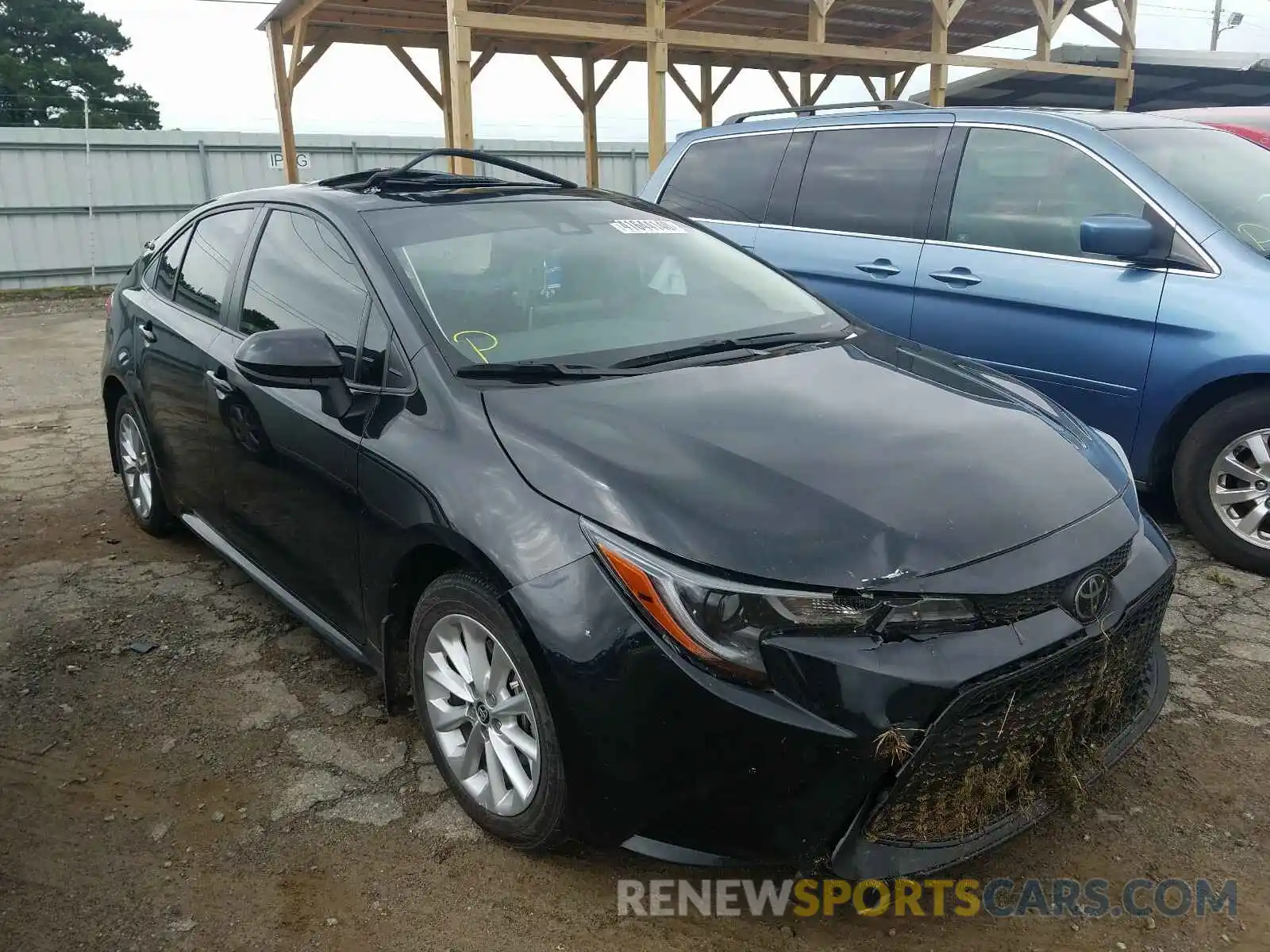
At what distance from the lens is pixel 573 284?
2.99 meters

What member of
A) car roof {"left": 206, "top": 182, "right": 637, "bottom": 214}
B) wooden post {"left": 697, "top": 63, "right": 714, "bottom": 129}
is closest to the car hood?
car roof {"left": 206, "top": 182, "right": 637, "bottom": 214}

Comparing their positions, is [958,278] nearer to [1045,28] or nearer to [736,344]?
[736,344]

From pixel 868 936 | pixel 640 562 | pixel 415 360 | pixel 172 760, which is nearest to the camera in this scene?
pixel 640 562

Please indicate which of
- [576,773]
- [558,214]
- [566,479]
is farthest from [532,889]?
[558,214]

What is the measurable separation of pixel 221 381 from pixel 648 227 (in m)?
1.52

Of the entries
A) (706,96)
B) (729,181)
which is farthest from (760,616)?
(706,96)

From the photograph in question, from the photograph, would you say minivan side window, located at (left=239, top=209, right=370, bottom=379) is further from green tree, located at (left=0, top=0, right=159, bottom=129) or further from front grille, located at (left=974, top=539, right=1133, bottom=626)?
green tree, located at (left=0, top=0, right=159, bottom=129)

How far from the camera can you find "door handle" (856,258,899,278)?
4.77 meters

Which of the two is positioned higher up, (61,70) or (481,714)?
(61,70)

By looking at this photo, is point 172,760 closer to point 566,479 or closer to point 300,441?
point 300,441

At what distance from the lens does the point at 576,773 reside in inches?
81.2

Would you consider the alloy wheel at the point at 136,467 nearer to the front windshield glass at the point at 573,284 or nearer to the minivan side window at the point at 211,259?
the minivan side window at the point at 211,259

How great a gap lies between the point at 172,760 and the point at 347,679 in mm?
593

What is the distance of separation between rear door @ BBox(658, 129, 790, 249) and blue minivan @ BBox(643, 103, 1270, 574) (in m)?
0.02
